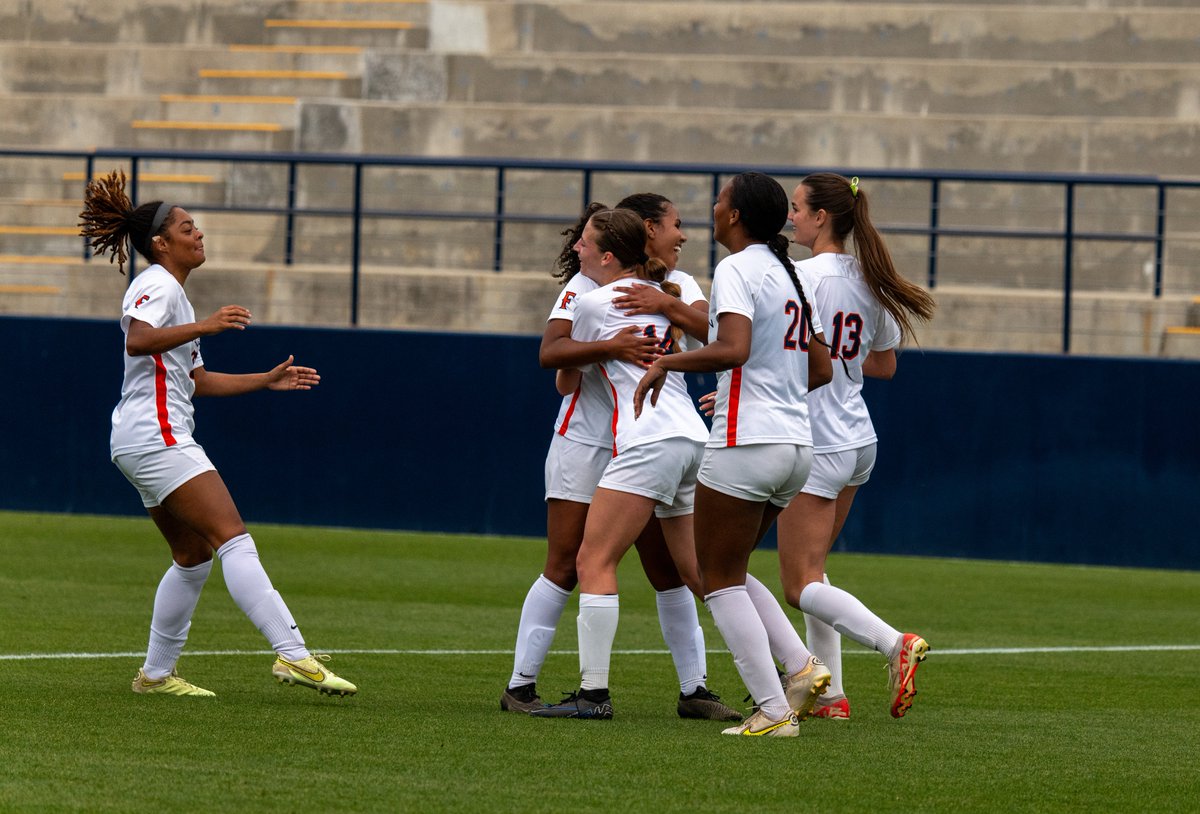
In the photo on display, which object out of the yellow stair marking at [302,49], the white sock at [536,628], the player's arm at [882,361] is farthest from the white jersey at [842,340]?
the yellow stair marking at [302,49]

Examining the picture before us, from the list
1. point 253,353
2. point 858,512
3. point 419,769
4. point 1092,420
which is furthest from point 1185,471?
point 419,769

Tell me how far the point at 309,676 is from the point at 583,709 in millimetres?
1004

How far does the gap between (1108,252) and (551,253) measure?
202 inches

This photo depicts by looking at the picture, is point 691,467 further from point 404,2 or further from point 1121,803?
point 404,2

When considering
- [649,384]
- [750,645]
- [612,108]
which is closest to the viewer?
[649,384]

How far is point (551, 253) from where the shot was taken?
17578 mm

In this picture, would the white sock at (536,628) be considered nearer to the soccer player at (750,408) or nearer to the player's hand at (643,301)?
the soccer player at (750,408)

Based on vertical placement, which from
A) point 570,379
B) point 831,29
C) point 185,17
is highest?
point 185,17

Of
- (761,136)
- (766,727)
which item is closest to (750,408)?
(766,727)

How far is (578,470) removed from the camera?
22.6 feet

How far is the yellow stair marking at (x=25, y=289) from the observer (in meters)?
17.4

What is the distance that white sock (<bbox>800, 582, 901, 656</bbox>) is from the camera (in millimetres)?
6594

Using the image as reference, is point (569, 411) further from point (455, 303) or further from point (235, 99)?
point (235, 99)

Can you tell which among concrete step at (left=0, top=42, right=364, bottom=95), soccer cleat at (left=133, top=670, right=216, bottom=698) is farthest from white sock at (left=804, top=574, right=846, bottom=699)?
concrete step at (left=0, top=42, right=364, bottom=95)
